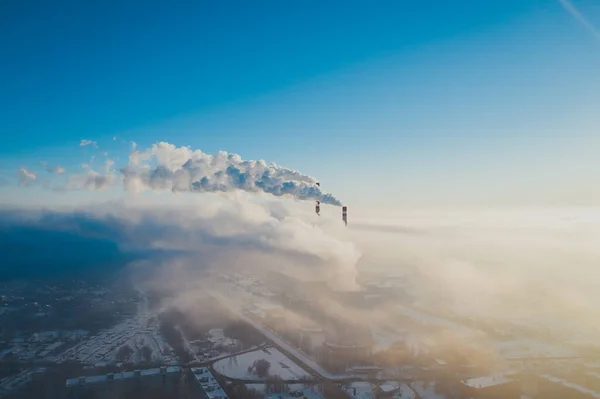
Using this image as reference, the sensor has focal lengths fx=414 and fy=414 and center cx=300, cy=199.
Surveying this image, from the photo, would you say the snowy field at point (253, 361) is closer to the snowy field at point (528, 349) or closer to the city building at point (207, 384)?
the city building at point (207, 384)

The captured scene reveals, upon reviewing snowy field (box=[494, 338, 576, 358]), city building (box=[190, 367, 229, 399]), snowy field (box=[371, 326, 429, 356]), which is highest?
snowy field (box=[371, 326, 429, 356])

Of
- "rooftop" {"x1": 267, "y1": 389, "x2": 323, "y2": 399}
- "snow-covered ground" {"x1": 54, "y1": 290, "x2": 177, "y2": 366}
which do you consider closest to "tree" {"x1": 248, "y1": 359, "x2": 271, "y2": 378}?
"rooftop" {"x1": 267, "y1": 389, "x2": 323, "y2": 399}

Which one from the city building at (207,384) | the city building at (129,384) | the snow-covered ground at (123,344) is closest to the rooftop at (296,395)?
the city building at (207,384)

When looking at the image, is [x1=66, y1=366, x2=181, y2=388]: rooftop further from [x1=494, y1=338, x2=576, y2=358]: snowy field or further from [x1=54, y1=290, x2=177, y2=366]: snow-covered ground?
[x1=494, y1=338, x2=576, y2=358]: snowy field

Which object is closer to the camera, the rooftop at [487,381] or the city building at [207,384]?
the city building at [207,384]

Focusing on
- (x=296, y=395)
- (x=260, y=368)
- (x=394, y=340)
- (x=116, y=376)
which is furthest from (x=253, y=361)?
(x=394, y=340)

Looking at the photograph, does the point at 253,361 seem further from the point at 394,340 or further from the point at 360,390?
the point at 394,340

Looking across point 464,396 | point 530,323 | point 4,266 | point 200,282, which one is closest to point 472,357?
point 464,396
